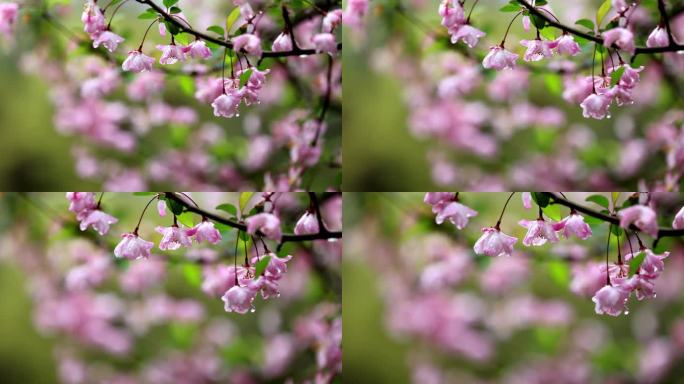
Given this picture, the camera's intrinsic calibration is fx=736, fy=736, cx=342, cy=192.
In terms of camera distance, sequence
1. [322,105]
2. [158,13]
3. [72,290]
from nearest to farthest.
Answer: [158,13], [322,105], [72,290]

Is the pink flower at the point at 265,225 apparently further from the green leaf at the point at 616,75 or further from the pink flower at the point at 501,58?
the green leaf at the point at 616,75

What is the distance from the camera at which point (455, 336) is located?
6.87ft

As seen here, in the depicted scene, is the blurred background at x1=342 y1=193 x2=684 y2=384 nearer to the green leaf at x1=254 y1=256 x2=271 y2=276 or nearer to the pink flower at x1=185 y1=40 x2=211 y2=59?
the green leaf at x1=254 y1=256 x2=271 y2=276

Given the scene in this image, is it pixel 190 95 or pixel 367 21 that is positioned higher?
pixel 367 21

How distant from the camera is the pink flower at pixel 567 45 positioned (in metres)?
1.62

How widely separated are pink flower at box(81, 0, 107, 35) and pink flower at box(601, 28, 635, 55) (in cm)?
112

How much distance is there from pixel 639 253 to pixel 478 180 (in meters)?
0.49

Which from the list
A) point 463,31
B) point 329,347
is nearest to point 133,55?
point 463,31

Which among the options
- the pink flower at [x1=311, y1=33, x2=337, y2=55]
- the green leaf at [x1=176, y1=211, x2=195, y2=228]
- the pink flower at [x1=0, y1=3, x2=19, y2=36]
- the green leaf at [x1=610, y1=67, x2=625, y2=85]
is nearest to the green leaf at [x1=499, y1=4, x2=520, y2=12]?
the green leaf at [x1=610, y1=67, x2=625, y2=85]

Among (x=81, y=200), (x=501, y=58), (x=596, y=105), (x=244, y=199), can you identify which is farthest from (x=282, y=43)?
(x=596, y=105)

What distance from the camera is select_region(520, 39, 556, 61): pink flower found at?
1633 millimetres

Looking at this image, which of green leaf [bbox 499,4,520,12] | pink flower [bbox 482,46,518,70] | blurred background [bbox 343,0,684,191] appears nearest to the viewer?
pink flower [bbox 482,46,518,70]

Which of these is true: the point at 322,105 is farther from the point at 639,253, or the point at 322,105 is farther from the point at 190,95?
the point at 639,253

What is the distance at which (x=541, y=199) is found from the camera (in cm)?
163
